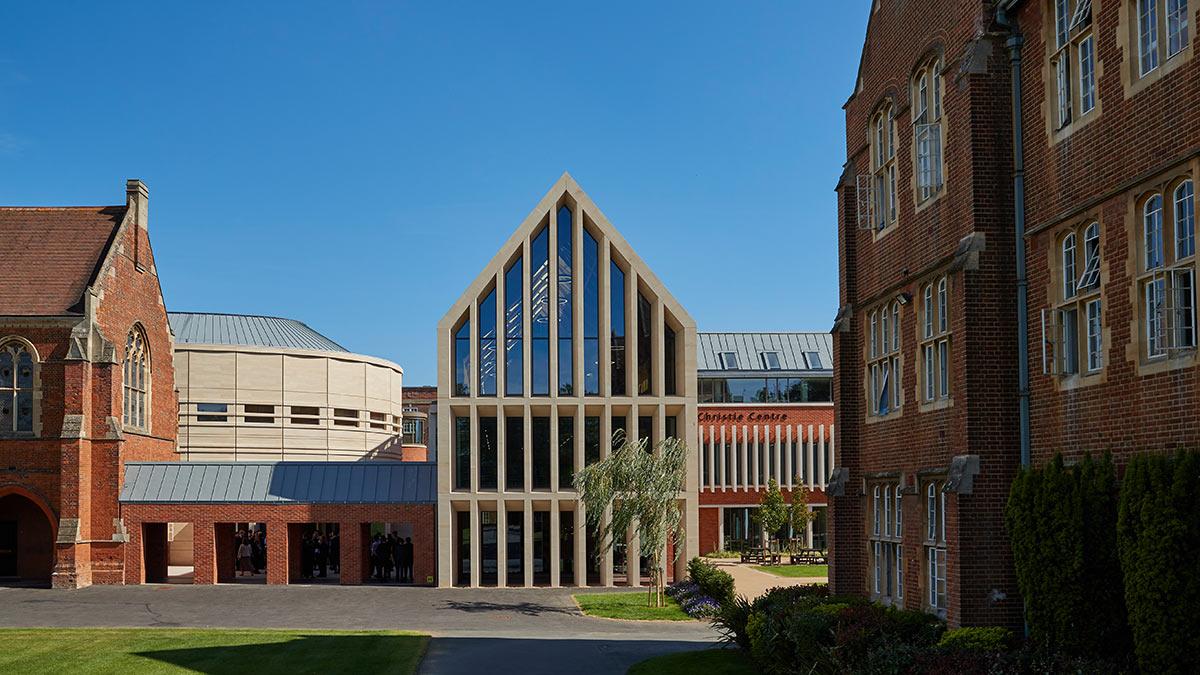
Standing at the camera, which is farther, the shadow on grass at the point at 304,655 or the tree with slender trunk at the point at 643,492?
the tree with slender trunk at the point at 643,492

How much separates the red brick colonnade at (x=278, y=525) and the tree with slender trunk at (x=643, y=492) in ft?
28.8

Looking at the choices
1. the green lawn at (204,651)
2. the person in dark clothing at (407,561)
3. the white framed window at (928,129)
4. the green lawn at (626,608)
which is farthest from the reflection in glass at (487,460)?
the white framed window at (928,129)

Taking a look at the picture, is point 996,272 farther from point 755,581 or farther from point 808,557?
point 808,557

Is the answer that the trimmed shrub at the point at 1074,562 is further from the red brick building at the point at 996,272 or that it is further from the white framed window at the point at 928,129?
the white framed window at the point at 928,129

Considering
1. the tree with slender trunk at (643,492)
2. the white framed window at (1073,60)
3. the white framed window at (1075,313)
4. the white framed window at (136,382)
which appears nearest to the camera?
the white framed window at (1075,313)

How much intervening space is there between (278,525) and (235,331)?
32571 mm

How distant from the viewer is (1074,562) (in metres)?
13.2

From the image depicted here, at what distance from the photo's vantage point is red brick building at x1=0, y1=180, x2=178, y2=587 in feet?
132

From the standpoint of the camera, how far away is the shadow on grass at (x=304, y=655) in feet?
72.7

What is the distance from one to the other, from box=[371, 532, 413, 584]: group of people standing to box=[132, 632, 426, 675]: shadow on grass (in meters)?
15.3

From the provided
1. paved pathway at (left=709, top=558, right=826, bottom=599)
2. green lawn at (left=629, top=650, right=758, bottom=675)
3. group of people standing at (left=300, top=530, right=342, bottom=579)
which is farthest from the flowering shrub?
group of people standing at (left=300, top=530, right=342, bottom=579)

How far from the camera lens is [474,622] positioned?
30516mm

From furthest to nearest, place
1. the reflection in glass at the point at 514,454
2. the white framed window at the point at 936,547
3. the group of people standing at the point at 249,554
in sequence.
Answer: the group of people standing at the point at 249,554, the reflection in glass at the point at 514,454, the white framed window at the point at 936,547

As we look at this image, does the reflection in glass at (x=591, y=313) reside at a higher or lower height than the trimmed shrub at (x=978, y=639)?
higher
